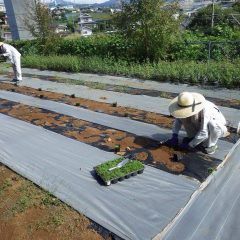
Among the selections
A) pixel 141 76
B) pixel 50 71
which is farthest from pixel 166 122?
pixel 50 71

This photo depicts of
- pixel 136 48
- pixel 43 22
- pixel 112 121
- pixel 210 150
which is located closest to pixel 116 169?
pixel 210 150

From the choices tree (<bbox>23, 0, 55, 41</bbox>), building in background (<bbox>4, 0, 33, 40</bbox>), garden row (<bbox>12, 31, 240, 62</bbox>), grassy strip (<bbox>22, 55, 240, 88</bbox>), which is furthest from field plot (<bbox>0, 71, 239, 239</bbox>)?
building in background (<bbox>4, 0, 33, 40</bbox>)

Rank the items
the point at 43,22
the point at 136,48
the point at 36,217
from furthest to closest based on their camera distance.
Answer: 1. the point at 43,22
2. the point at 136,48
3. the point at 36,217

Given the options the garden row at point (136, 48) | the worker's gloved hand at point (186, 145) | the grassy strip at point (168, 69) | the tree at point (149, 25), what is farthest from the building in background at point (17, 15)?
the worker's gloved hand at point (186, 145)

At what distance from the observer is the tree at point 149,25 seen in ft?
30.0

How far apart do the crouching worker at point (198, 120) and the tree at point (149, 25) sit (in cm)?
570

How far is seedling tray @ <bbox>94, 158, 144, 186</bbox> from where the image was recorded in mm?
3445

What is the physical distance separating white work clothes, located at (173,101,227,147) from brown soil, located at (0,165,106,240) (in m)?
1.65

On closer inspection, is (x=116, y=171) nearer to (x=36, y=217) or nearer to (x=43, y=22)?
(x=36, y=217)

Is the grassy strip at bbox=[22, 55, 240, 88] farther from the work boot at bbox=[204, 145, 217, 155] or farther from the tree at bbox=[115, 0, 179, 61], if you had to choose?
the work boot at bbox=[204, 145, 217, 155]

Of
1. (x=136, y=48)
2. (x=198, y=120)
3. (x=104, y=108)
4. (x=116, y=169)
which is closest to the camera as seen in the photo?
(x=116, y=169)

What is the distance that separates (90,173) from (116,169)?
0.33 m

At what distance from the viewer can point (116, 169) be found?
3.57 meters

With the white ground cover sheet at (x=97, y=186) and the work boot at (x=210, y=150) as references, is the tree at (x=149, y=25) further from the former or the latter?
the work boot at (x=210, y=150)
